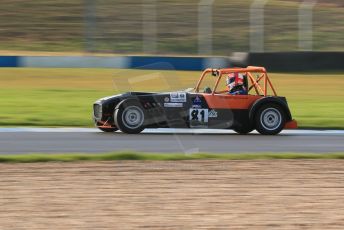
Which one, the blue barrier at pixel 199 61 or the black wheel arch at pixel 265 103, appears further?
the blue barrier at pixel 199 61

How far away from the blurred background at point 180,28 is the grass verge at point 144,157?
16.7m

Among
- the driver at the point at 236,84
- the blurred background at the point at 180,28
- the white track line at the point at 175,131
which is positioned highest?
the blurred background at the point at 180,28

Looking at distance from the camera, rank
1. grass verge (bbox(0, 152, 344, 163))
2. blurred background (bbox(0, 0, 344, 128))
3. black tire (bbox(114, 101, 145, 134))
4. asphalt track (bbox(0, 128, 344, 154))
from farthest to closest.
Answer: blurred background (bbox(0, 0, 344, 128))
black tire (bbox(114, 101, 145, 134))
asphalt track (bbox(0, 128, 344, 154))
grass verge (bbox(0, 152, 344, 163))

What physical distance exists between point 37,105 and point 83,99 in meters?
1.87

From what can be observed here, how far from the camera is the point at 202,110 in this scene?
14117 millimetres

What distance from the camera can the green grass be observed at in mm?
15555

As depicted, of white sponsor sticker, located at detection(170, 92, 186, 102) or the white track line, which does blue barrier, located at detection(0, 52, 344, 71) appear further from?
white sponsor sticker, located at detection(170, 92, 186, 102)

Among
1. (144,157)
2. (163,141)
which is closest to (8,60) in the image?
(163,141)

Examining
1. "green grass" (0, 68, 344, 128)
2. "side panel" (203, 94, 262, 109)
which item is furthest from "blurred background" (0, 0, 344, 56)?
"side panel" (203, 94, 262, 109)

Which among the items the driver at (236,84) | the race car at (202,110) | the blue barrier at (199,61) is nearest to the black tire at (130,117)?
the race car at (202,110)

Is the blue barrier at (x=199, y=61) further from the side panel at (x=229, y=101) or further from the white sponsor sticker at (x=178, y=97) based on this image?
the white sponsor sticker at (x=178, y=97)

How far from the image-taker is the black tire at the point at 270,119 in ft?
47.1

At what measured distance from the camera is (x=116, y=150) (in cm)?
1159

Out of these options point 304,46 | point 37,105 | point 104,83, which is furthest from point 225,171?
point 304,46
